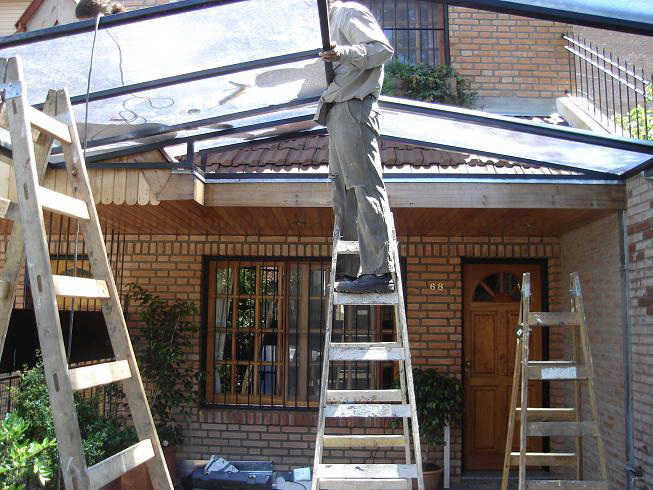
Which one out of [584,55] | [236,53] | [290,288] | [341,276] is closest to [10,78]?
[236,53]

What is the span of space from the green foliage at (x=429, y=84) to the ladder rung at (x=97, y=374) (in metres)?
6.33

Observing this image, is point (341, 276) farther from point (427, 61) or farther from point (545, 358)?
point (427, 61)

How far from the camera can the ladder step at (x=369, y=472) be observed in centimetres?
284

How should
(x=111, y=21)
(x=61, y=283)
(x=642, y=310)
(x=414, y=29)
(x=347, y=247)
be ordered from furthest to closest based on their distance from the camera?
(x=414, y=29)
(x=642, y=310)
(x=347, y=247)
(x=111, y=21)
(x=61, y=283)

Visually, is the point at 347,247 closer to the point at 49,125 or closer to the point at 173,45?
the point at 173,45

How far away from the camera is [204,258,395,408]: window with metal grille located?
7.14 meters

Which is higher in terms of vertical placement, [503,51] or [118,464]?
[503,51]

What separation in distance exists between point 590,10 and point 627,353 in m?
3.15

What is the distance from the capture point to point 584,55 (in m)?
8.22

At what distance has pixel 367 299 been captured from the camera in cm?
349

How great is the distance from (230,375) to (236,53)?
4.25 metres

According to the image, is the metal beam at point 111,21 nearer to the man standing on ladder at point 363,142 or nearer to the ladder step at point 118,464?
the man standing on ladder at point 363,142

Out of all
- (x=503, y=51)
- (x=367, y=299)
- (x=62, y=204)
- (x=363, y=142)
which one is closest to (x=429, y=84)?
(x=503, y=51)

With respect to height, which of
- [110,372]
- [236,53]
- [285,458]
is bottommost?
[285,458]
